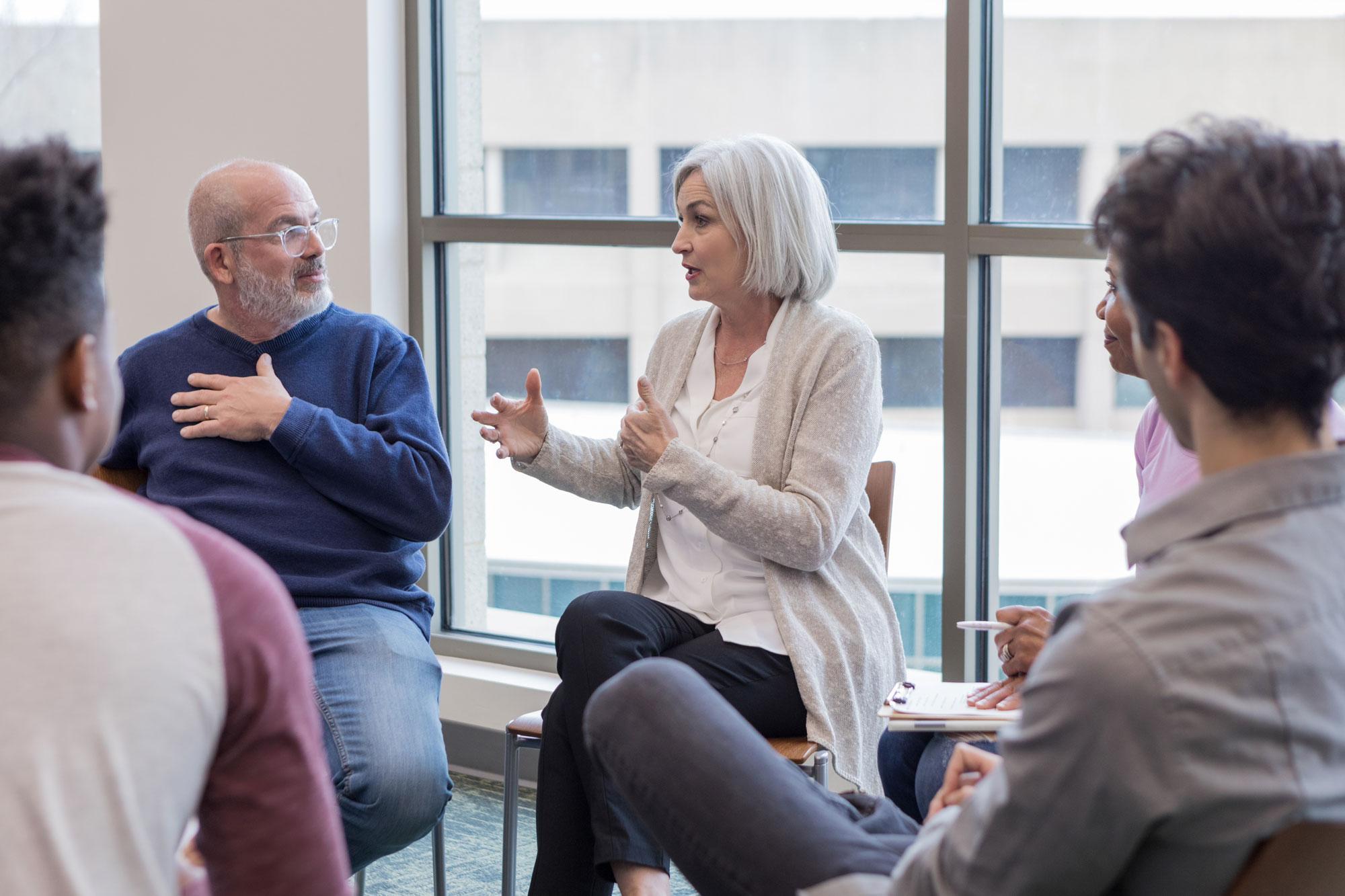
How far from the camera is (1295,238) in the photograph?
1.00 meters

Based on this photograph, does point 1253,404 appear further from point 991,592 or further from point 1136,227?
point 991,592

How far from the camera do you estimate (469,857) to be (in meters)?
2.85

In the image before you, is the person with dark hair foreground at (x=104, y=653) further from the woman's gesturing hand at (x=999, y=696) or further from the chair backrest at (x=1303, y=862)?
the woman's gesturing hand at (x=999, y=696)

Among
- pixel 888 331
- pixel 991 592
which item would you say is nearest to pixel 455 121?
pixel 888 331

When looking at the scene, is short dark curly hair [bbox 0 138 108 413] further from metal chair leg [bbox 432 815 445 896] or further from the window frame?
the window frame

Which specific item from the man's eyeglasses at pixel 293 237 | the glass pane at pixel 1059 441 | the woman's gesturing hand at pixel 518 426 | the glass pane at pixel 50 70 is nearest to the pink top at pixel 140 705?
the woman's gesturing hand at pixel 518 426

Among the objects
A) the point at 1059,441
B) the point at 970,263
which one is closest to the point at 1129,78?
the point at 970,263

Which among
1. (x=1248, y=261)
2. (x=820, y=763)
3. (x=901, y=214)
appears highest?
(x=901, y=214)

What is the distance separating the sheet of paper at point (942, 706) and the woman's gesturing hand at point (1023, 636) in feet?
0.24

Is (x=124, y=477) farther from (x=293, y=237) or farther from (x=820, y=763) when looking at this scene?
(x=820, y=763)

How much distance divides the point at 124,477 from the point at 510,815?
960mm

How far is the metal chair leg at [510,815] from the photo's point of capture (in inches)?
91.2

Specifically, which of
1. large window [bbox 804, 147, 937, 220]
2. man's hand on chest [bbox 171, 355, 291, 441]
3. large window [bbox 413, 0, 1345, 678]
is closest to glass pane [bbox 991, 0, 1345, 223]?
large window [bbox 413, 0, 1345, 678]

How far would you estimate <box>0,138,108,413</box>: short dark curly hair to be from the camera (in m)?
0.96
